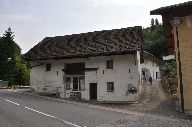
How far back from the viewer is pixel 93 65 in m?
35.6

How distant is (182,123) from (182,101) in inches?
171

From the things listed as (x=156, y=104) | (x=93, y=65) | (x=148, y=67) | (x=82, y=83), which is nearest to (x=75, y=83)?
(x=82, y=83)

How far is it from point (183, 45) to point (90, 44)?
18.3 m

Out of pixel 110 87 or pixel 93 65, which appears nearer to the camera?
pixel 110 87

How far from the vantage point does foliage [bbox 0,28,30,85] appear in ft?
210

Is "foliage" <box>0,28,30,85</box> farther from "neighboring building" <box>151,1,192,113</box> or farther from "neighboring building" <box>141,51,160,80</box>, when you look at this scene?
"neighboring building" <box>151,1,192,113</box>

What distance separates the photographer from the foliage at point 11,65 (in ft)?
210

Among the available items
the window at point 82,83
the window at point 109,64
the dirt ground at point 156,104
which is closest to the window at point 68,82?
the window at point 82,83

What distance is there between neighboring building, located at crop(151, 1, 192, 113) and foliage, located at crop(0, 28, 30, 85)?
4567cm

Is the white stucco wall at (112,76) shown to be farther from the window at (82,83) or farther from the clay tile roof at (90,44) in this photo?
the clay tile roof at (90,44)

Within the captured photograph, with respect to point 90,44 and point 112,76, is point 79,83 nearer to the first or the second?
point 112,76

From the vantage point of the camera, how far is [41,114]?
19844 millimetres

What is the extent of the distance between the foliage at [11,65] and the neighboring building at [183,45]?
45670mm

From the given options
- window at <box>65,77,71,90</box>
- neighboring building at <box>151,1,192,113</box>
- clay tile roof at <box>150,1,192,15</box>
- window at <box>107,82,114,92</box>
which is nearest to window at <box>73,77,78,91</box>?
window at <box>65,77,71,90</box>
